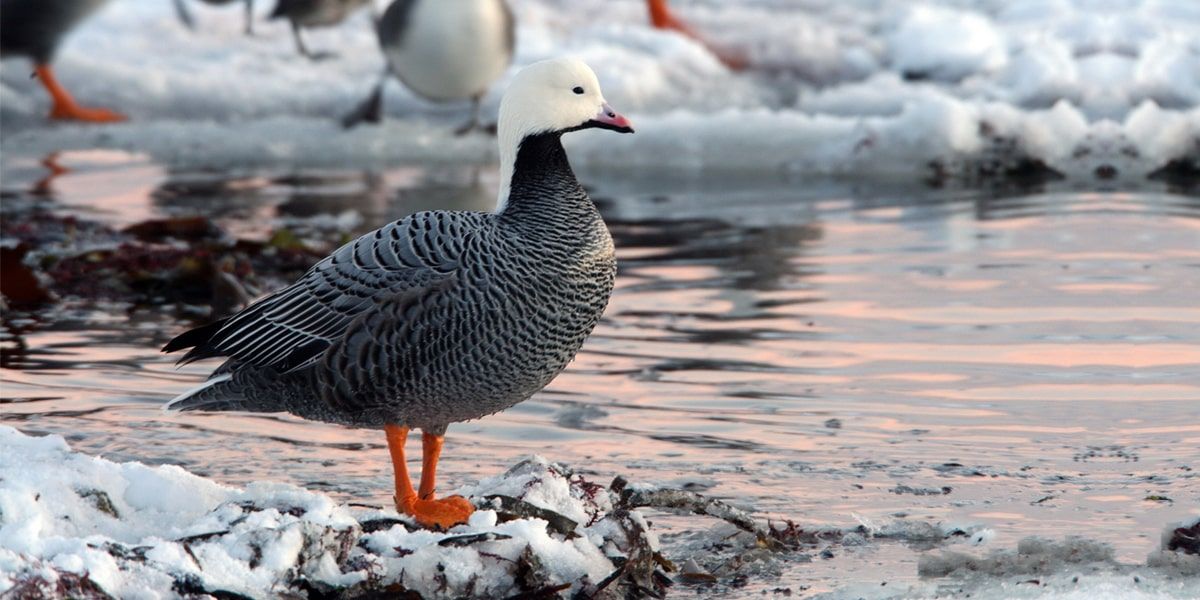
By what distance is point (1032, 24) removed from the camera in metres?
17.0

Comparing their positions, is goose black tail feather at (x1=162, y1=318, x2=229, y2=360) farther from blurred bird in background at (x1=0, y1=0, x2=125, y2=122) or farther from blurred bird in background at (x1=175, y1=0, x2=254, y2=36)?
blurred bird in background at (x1=175, y1=0, x2=254, y2=36)

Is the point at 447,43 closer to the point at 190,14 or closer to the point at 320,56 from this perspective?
the point at 320,56

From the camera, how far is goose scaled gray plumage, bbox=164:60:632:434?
4.88 meters

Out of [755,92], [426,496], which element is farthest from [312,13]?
[426,496]

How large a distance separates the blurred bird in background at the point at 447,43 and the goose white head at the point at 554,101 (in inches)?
321

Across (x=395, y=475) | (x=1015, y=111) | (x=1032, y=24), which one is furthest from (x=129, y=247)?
(x=1032, y=24)

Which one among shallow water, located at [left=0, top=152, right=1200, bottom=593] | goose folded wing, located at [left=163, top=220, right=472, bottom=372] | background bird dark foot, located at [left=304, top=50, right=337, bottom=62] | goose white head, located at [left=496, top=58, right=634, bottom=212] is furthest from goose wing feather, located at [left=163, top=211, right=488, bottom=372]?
background bird dark foot, located at [left=304, top=50, right=337, bottom=62]

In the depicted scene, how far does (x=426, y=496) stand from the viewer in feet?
17.1

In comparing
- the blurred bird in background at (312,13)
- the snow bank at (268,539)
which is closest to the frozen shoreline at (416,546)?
the snow bank at (268,539)

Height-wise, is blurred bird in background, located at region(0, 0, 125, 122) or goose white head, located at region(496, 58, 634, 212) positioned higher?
blurred bird in background, located at region(0, 0, 125, 122)

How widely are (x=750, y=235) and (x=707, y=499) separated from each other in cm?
546

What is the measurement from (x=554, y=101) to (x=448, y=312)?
715 mm

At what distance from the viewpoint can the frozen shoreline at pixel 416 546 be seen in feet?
13.4

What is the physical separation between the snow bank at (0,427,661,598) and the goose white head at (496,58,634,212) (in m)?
0.99
